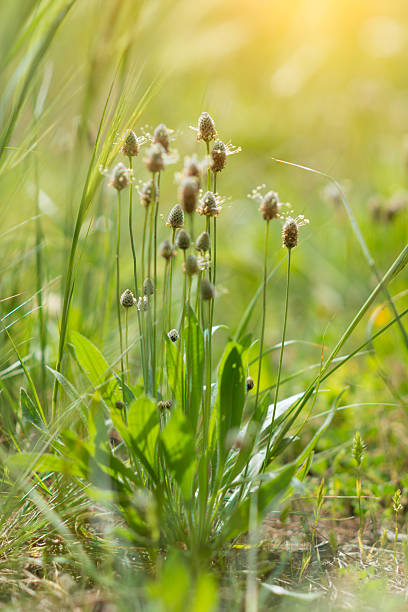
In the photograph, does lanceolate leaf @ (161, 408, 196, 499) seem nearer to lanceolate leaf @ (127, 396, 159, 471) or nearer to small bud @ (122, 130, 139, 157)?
lanceolate leaf @ (127, 396, 159, 471)

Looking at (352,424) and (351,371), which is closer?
(352,424)

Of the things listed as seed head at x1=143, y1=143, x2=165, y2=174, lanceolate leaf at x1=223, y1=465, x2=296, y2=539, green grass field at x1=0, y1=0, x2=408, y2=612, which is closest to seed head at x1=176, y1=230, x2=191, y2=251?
green grass field at x1=0, y1=0, x2=408, y2=612

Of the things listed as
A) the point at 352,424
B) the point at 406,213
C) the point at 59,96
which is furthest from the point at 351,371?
the point at 59,96

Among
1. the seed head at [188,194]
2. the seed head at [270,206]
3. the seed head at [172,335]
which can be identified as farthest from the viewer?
the seed head at [172,335]

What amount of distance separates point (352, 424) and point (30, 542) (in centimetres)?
95

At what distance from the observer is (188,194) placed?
826 mm

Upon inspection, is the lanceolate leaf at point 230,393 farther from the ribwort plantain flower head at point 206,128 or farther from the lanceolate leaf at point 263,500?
the ribwort plantain flower head at point 206,128

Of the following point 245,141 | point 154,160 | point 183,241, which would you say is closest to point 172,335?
point 183,241

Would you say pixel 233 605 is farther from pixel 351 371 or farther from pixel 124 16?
pixel 351 371

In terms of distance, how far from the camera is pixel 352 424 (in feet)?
5.37

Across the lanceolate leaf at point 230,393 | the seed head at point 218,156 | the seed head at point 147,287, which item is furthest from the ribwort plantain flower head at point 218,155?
the lanceolate leaf at point 230,393

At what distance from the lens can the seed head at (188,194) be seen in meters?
0.82

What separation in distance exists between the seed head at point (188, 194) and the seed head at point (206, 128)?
159mm

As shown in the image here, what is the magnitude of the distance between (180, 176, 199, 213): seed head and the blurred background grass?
0.54 ft
